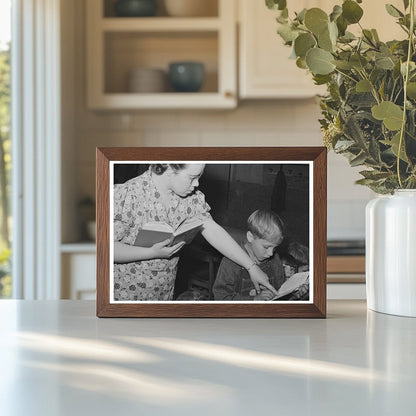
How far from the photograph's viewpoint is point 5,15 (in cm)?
272

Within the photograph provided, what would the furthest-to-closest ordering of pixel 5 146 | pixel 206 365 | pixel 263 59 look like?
pixel 263 59, pixel 5 146, pixel 206 365

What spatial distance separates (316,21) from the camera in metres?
0.73

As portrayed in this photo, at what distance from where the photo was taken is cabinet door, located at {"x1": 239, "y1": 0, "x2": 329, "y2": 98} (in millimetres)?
2881

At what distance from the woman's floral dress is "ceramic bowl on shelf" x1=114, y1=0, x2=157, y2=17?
7.49 ft

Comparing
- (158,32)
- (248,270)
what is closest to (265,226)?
(248,270)

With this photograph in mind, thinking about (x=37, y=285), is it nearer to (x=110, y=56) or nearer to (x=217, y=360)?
(x=110, y=56)

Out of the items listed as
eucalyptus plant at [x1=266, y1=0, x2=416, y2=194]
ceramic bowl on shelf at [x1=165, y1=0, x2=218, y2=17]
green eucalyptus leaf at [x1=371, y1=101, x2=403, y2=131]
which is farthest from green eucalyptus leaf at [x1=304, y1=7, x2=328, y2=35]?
ceramic bowl on shelf at [x1=165, y1=0, x2=218, y2=17]

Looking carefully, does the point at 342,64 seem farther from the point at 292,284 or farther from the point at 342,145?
the point at 292,284

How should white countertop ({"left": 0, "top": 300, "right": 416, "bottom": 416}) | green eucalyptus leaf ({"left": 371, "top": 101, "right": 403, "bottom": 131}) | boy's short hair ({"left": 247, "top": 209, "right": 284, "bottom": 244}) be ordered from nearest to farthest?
white countertop ({"left": 0, "top": 300, "right": 416, "bottom": 416})
green eucalyptus leaf ({"left": 371, "top": 101, "right": 403, "bottom": 131})
boy's short hair ({"left": 247, "top": 209, "right": 284, "bottom": 244})

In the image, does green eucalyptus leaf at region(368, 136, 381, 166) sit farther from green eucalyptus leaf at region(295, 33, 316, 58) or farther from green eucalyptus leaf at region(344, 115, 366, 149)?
green eucalyptus leaf at region(295, 33, 316, 58)

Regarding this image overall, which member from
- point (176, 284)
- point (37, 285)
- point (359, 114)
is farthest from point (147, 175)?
point (37, 285)

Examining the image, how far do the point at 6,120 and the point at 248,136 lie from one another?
116cm

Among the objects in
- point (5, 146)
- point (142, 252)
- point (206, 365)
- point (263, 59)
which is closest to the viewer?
point (206, 365)

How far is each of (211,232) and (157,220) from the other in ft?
0.23
